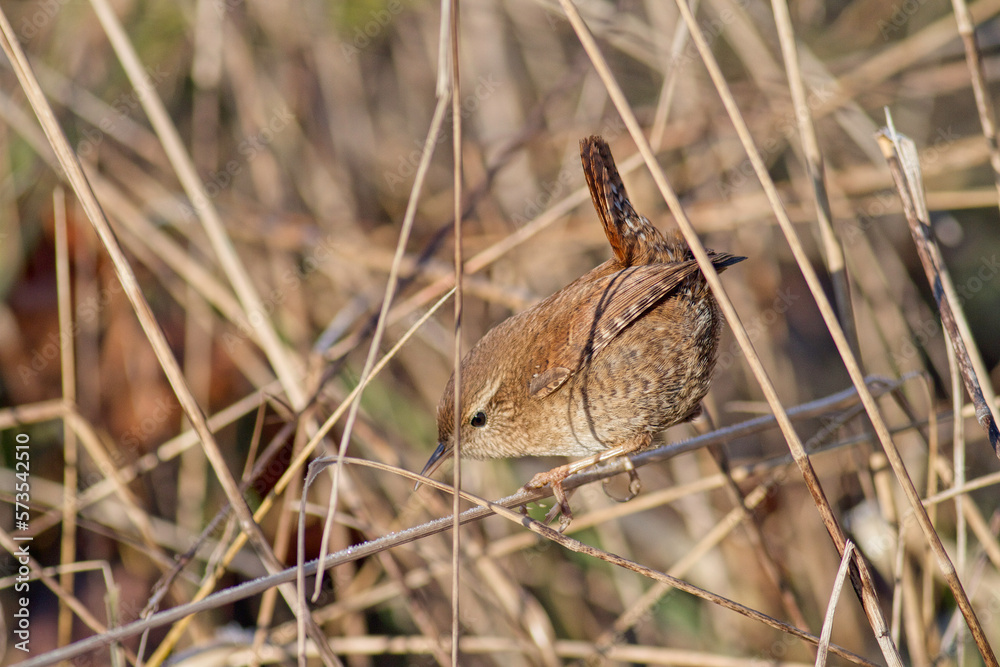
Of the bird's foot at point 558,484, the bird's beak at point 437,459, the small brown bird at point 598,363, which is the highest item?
the small brown bird at point 598,363

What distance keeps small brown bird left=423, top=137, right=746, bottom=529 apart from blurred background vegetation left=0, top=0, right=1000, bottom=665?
0.72 m

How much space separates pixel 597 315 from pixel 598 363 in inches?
4.5

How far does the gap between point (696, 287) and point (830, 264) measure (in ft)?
1.03

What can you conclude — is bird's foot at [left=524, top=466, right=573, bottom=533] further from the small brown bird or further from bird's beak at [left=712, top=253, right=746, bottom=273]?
bird's beak at [left=712, top=253, right=746, bottom=273]

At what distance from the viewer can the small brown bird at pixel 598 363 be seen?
171 cm

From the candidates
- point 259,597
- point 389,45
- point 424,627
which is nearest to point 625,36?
point 389,45

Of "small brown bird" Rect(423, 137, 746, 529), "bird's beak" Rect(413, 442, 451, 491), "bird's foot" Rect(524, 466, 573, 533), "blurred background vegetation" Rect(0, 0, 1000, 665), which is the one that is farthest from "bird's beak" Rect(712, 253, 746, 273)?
"blurred background vegetation" Rect(0, 0, 1000, 665)

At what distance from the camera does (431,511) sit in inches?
96.9

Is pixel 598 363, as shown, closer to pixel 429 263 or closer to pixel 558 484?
pixel 558 484

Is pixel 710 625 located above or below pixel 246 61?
below

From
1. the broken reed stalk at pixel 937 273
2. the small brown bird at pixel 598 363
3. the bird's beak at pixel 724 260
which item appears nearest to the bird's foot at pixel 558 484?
the small brown bird at pixel 598 363

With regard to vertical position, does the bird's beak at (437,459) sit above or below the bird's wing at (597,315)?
below

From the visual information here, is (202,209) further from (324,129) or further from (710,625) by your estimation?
(710,625)

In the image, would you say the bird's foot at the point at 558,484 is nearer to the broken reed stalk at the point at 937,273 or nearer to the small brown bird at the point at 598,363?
the small brown bird at the point at 598,363
